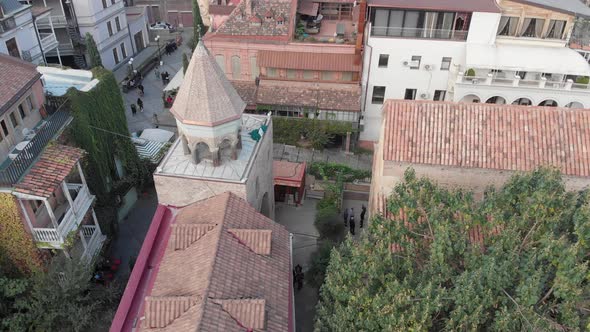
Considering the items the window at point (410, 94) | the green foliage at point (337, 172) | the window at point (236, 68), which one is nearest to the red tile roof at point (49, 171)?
the green foliage at point (337, 172)

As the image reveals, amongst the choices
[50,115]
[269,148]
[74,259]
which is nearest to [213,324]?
[74,259]

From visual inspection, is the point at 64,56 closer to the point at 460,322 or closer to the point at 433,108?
the point at 433,108

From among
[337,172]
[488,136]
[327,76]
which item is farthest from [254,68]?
[488,136]

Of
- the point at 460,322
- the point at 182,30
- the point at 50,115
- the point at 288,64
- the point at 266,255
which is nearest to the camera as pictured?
the point at 460,322

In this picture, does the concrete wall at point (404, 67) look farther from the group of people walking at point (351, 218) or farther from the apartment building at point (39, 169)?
the apartment building at point (39, 169)

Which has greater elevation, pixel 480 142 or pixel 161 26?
pixel 480 142

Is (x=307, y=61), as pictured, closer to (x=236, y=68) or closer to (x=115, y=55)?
(x=236, y=68)
